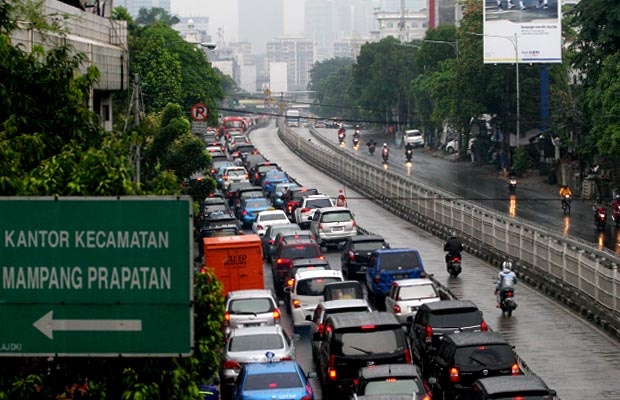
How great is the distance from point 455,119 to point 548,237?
4739cm

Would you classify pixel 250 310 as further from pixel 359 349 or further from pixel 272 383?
pixel 272 383

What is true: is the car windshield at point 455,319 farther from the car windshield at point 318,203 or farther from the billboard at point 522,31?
the billboard at point 522,31

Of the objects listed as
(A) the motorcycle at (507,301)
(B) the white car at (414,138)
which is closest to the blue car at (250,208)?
(A) the motorcycle at (507,301)

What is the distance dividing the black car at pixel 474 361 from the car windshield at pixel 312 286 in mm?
8361

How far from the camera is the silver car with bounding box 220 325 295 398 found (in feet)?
73.0

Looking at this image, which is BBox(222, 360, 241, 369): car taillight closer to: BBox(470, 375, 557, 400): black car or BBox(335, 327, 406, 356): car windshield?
BBox(335, 327, 406, 356): car windshield

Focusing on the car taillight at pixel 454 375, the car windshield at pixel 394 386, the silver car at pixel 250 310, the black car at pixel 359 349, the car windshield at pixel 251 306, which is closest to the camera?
the car windshield at pixel 394 386

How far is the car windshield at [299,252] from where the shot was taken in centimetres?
3594

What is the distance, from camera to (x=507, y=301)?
30000 millimetres

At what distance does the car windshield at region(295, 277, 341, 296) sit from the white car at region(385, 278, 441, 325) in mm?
1736

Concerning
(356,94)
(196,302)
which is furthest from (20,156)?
(356,94)

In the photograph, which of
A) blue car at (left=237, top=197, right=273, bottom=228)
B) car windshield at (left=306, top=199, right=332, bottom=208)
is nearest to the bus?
blue car at (left=237, top=197, right=273, bottom=228)

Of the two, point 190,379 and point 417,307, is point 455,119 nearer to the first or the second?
point 417,307

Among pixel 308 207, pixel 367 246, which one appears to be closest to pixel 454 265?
pixel 367 246
